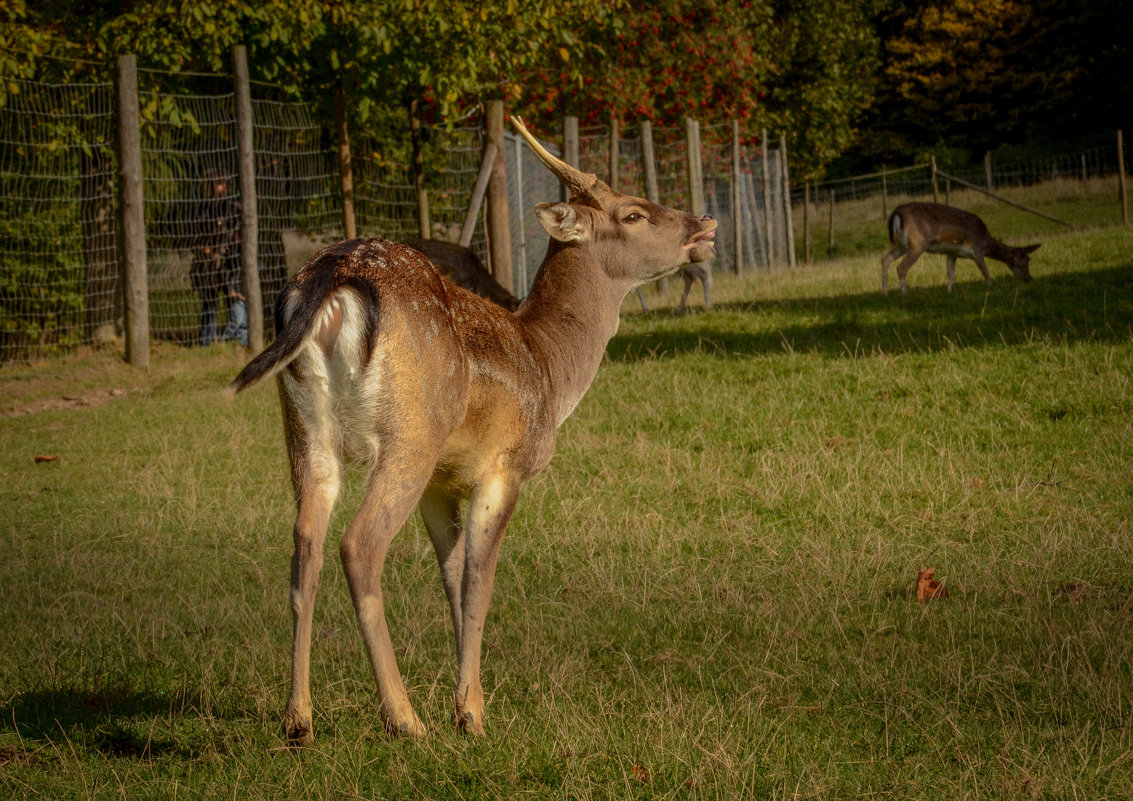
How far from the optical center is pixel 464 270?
11.7 m

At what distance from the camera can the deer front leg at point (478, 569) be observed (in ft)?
13.3

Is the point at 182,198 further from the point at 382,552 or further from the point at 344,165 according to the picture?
the point at 382,552

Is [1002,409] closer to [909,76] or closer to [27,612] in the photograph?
[27,612]

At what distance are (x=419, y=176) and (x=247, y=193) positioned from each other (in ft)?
7.99

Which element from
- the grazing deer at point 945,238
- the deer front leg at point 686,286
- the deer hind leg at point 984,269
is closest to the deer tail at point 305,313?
the deer front leg at point 686,286

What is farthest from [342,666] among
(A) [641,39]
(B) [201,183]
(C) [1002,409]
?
(A) [641,39]

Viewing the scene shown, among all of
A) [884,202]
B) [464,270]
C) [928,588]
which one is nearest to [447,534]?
[928,588]

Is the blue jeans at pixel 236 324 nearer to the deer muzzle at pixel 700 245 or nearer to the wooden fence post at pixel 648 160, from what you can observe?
the wooden fence post at pixel 648 160

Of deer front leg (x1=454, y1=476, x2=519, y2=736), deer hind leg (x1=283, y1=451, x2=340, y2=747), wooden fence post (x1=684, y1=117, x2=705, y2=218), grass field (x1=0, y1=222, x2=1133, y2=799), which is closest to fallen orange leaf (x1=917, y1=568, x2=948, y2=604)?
grass field (x1=0, y1=222, x2=1133, y2=799)

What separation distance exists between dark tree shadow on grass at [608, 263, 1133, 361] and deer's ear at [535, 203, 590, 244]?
203 inches

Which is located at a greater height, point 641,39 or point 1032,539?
point 641,39

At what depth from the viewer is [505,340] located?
445cm

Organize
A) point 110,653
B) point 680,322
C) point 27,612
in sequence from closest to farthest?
point 110,653 < point 27,612 < point 680,322

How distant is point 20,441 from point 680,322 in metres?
6.30
